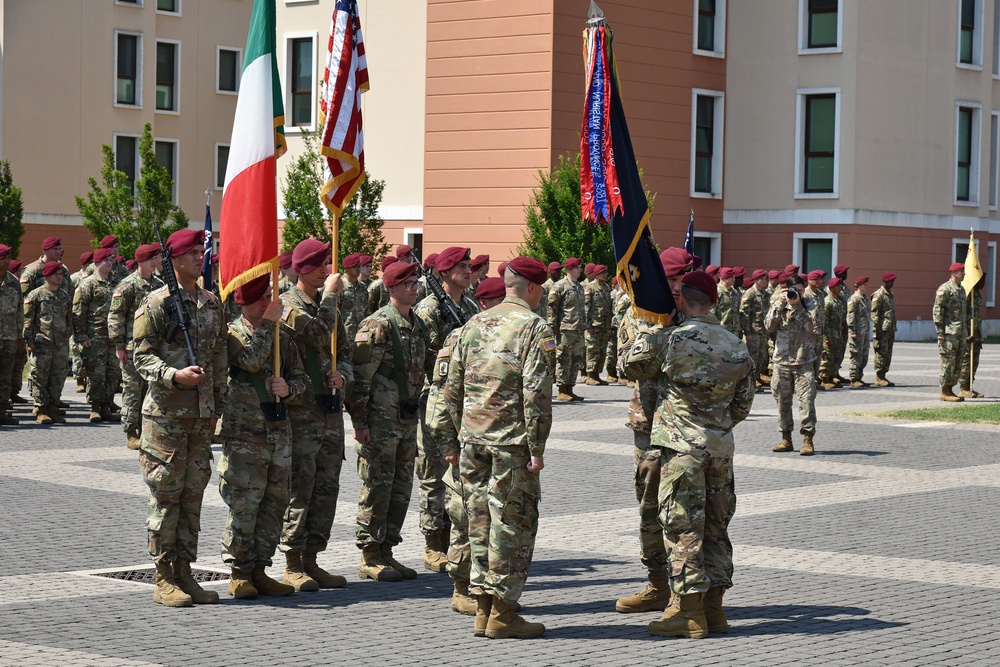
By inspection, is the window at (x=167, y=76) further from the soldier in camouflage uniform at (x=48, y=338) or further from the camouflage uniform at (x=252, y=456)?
the camouflage uniform at (x=252, y=456)

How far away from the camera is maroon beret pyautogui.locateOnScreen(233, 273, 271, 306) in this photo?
9.96 m

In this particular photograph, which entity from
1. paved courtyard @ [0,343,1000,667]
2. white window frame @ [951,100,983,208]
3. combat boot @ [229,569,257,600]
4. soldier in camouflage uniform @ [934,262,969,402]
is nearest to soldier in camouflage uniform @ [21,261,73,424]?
paved courtyard @ [0,343,1000,667]

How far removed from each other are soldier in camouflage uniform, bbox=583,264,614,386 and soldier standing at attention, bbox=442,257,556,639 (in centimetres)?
1827

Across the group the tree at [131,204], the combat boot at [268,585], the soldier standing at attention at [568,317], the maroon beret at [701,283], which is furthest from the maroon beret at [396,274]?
the tree at [131,204]

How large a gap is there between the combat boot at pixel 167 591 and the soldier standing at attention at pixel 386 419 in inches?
55.7

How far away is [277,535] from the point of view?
9.69 m

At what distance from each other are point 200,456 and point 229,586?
33.0 inches

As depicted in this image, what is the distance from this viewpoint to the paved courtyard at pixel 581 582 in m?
8.17

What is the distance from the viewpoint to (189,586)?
945 cm

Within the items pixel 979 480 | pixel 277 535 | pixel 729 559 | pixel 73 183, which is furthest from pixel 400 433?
pixel 73 183

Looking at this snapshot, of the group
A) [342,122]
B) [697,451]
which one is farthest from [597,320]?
[697,451]

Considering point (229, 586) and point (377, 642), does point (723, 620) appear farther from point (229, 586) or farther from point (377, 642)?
point (229, 586)

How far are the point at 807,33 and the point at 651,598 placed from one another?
37897 millimetres

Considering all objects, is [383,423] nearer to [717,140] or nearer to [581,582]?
[581,582]
